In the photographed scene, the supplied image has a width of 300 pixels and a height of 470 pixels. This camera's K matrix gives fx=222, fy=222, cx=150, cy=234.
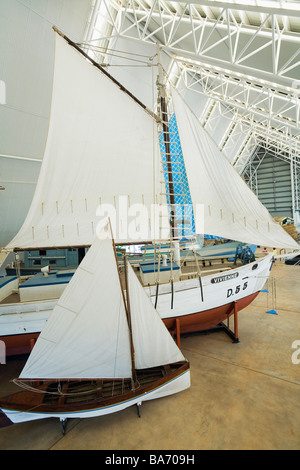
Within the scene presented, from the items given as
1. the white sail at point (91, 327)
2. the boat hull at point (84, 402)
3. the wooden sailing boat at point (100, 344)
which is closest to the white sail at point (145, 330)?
the wooden sailing boat at point (100, 344)

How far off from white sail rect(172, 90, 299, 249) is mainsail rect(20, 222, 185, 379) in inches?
109

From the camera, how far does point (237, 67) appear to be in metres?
8.01

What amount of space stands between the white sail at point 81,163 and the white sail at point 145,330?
1.91 metres

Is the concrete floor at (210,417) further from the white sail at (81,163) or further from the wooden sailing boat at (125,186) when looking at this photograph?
the white sail at (81,163)

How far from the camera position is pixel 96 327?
390cm

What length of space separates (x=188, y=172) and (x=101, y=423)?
5.53 m

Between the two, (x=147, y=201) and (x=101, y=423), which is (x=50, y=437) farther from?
(x=147, y=201)

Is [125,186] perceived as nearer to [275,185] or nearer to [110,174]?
[110,174]

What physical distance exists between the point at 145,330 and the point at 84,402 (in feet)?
4.65

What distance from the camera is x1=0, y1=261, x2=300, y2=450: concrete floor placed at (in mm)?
3258

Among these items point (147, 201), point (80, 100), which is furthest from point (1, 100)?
point (147, 201)

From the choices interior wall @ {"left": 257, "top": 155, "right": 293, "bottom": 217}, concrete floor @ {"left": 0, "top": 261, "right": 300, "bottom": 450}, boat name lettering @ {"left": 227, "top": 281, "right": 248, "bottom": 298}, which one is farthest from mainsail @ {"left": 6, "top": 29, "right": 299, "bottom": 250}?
interior wall @ {"left": 257, "top": 155, "right": 293, "bottom": 217}

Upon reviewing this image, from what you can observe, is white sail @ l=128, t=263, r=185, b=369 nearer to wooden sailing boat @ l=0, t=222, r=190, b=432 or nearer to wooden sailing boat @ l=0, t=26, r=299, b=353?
wooden sailing boat @ l=0, t=222, r=190, b=432

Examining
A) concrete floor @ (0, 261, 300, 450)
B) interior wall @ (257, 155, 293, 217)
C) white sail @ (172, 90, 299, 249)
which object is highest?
interior wall @ (257, 155, 293, 217)
